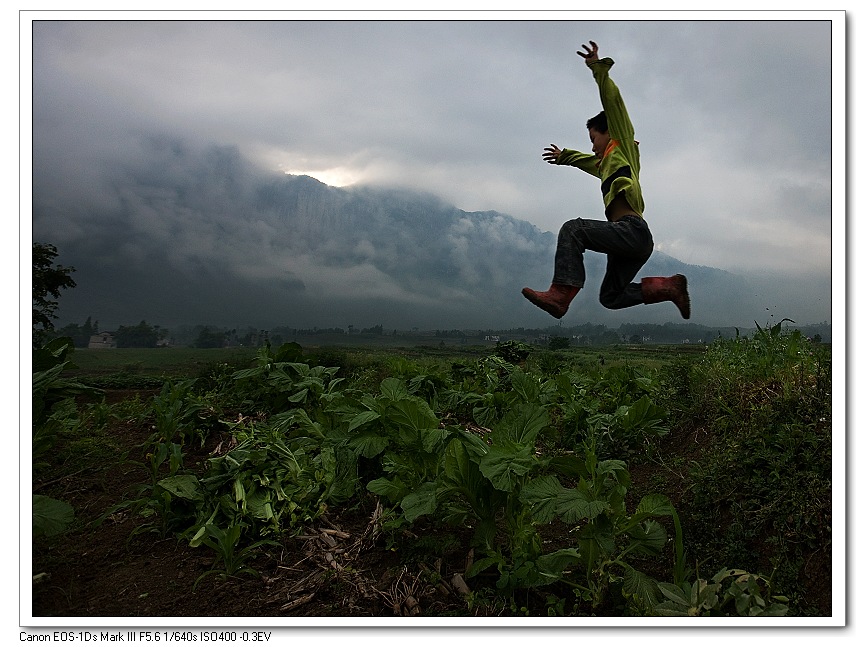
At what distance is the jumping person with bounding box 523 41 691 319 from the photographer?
2141 mm

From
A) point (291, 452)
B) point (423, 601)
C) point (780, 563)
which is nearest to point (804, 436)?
point (780, 563)

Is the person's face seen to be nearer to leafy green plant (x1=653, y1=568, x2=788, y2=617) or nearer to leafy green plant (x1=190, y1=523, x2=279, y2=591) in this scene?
leafy green plant (x1=653, y1=568, x2=788, y2=617)

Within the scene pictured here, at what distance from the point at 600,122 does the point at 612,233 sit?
1.70ft

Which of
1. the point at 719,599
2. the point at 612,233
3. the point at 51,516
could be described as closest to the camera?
the point at 719,599

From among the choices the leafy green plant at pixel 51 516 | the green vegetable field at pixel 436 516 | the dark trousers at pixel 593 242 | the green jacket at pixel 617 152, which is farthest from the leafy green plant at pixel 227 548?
the green jacket at pixel 617 152

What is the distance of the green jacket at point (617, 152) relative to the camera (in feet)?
7.25

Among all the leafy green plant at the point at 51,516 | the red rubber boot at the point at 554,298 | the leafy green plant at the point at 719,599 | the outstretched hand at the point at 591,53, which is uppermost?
the outstretched hand at the point at 591,53

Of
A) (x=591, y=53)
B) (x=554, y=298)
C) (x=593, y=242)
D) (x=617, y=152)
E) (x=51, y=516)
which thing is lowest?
(x=51, y=516)

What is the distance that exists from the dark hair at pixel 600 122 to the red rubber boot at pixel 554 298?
0.69 meters

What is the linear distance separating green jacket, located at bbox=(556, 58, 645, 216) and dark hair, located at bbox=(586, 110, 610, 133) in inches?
1.9

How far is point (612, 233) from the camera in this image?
7.02 ft

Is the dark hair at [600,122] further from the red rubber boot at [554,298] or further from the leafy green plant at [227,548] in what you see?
the leafy green plant at [227,548]

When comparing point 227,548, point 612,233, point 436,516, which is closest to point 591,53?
point 612,233

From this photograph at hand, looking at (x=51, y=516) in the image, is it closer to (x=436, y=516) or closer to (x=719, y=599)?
(x=436, y=516)
